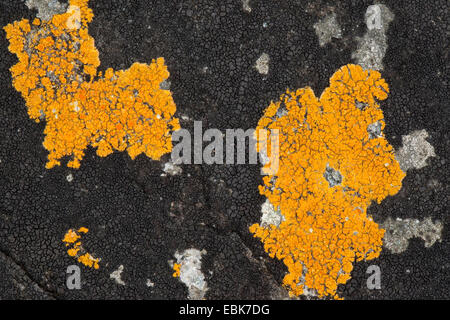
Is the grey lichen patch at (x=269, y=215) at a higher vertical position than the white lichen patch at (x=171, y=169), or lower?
lower

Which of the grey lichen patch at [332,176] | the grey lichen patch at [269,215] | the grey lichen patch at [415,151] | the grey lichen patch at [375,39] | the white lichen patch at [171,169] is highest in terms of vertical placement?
the grey lichen patch at [375,39]

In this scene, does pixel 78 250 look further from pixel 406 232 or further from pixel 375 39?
pixel 375 39

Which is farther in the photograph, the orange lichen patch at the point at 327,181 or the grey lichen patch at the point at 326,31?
the grey lichen patch at the point at 326,31

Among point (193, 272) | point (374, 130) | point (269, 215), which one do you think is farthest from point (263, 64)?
Answer: point (193, 272)

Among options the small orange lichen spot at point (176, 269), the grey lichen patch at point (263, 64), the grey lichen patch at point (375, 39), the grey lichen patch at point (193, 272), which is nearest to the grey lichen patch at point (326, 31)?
the grey lichen patch at point (375, 39)

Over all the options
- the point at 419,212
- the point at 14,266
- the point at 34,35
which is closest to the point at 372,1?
the point at 419,212

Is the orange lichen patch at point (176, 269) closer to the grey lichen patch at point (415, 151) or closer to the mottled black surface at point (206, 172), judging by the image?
the mottled black surface at point (206, 172)

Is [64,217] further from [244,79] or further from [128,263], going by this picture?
[244,79]
